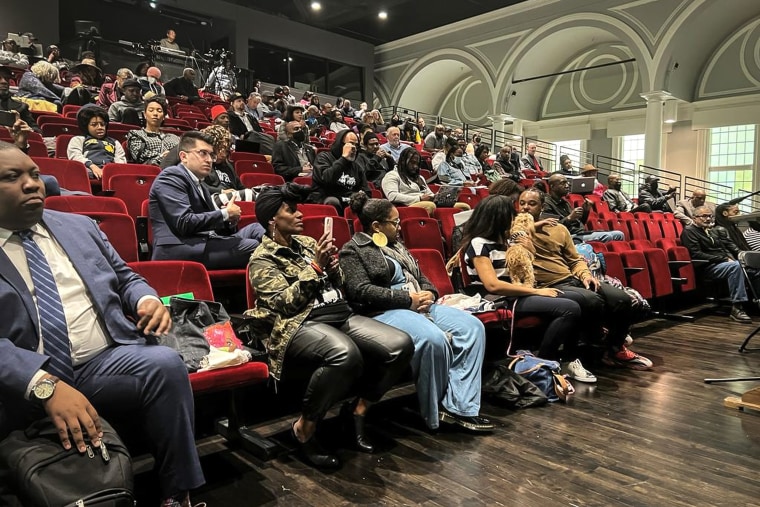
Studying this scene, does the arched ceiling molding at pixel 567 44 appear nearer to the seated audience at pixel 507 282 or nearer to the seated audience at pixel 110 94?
the seated audience at pixel 110 94

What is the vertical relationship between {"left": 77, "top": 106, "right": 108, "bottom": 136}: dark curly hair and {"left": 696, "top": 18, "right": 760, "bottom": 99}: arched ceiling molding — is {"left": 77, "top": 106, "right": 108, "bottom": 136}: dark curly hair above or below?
below

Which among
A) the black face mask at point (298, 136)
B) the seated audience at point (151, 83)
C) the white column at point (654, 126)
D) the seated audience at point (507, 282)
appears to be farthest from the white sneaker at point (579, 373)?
the white column at point (654, 126)

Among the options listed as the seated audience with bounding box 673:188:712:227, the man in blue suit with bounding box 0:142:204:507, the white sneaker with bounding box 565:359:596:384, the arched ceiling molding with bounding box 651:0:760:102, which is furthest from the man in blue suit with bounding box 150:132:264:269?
the arched ceiling molding with bounding box 651:0:760:102

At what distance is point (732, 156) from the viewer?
10297mm

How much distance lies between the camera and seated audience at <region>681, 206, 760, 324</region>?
13.9ft

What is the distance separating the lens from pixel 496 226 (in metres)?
2.60

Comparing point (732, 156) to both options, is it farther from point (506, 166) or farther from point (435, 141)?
point (435, 141)

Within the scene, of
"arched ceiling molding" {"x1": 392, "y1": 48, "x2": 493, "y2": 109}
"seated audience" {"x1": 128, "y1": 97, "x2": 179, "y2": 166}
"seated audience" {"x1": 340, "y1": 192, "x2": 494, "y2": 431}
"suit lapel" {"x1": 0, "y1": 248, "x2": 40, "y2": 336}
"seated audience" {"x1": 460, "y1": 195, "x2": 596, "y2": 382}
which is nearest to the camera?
"suit lapel" {"x1": 0, "y1": 248, "x2": 40, "y2": 336}

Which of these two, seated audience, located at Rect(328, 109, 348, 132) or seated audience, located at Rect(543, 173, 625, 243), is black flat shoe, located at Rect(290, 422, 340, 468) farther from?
seated audience, located at Rect(328, 109, 348, 132)

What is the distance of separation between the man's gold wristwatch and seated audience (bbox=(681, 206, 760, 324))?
15.2 ft

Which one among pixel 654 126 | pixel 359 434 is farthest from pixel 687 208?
pixel 359 434

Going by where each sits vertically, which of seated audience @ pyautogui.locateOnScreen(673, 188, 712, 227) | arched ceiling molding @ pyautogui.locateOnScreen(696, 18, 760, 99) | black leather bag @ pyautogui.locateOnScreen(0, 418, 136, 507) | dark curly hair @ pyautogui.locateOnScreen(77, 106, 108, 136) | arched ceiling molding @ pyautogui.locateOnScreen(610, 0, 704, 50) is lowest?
black leather bag @ pyautogui.locateOnScreen(0, 418, 136, 507)

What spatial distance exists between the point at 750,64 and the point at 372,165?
916 centimetres

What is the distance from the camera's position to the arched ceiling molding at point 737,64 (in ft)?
32.2
